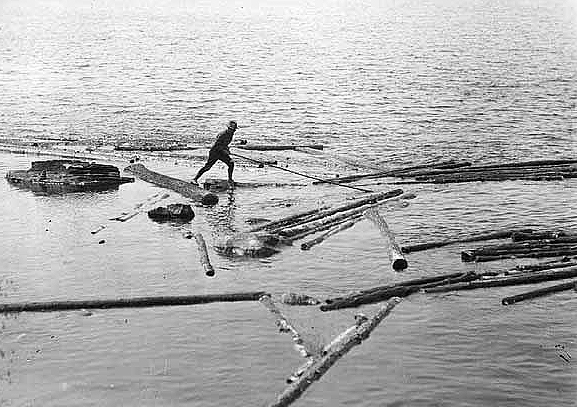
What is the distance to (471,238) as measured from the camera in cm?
2741

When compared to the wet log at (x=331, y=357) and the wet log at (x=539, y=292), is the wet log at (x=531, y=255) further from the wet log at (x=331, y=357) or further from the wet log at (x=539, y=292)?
the wet log at (x=331, y=357)

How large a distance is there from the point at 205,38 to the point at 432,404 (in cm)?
10052

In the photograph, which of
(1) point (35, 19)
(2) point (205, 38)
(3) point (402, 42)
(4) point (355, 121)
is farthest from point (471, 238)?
(1) point (35, 19)

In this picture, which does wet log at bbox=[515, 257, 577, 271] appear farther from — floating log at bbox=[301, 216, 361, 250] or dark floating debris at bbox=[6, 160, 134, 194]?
dark floating debris at bbox=[6, 160, 134, 194]

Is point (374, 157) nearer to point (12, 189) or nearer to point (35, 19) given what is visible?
point (12, 189)

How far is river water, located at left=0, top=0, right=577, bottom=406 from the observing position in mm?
18375

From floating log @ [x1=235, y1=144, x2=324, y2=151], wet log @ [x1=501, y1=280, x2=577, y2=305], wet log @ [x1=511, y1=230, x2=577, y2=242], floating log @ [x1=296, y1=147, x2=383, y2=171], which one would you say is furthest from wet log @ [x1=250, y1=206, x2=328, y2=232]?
floating log @ [x1=235, y1=144, x2=324, y2=151]

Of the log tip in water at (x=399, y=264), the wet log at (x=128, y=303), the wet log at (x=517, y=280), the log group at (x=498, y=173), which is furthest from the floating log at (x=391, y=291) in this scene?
the log group at (x=498, y=173)

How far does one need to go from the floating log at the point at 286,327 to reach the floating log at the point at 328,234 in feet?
14.8

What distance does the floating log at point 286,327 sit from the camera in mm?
19344

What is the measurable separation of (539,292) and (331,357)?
660cm

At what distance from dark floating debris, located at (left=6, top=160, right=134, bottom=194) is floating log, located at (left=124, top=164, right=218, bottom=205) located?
0.89 m

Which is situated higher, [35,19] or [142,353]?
[142,353]

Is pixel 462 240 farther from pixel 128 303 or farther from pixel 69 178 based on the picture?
pixel 69 178
